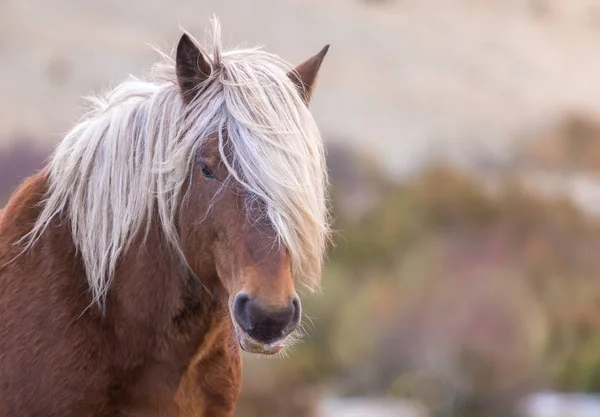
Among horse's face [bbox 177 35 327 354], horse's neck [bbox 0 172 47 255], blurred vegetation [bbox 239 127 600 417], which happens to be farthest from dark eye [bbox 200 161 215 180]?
blurred vegetation [bbox 239 127 600 417]

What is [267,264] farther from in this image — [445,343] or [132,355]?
[445,343]

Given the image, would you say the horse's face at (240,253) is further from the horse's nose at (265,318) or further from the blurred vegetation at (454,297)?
the blurred vegetation at (454,297)

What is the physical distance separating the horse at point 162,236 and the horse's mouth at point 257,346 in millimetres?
21

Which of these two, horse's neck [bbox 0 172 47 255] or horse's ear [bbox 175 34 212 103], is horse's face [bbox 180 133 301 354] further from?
horse's neck [bbox 0 172 47 255]

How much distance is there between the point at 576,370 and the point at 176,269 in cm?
2841

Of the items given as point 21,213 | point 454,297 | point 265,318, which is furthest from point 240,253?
point 454,297

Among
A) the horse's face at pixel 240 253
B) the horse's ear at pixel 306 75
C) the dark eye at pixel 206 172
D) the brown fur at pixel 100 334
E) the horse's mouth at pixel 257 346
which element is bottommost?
the brown fur at pixel 100 334

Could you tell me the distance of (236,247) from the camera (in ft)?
13.9

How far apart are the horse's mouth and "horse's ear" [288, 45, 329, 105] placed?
1211 millimetres

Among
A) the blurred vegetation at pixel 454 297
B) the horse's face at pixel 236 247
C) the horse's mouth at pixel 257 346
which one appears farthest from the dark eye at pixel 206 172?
the blurred vegetation at pixel 454 297

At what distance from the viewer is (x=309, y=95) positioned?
15.8ft

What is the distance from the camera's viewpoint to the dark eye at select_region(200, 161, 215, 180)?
4.40 metres

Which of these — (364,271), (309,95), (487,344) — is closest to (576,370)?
(487,344)

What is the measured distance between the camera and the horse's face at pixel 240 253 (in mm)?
4055
